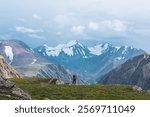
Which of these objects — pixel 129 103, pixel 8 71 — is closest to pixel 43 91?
pixel 129 103

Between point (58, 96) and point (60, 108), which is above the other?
point (60, 108)

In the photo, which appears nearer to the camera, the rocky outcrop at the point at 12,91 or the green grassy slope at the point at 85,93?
the rocky outcrop at the point at 12,91

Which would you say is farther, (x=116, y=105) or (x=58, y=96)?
(x=58, y=96)

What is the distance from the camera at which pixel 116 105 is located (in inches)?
1374

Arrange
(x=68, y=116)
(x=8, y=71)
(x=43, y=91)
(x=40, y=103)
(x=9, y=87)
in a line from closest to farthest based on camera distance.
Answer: (x=68, y=116)
(x=40, y=103)
(x=9, y=87)
(x=43, y=91)
(x=8, y=71)

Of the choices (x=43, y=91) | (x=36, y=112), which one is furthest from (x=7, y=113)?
(x=43, y=91)

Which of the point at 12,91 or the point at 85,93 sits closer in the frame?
the point at 12,91

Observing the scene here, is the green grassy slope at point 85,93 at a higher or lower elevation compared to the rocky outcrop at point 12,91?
lower

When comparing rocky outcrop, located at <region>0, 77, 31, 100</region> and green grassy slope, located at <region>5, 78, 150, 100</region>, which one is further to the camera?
green grassy slope, located at <region>5, 78, 150, 100</region>

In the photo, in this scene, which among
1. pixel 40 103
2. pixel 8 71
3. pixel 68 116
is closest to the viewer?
pixel 68 116

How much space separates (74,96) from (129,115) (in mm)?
49070

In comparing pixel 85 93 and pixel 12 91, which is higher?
pixel 12 91

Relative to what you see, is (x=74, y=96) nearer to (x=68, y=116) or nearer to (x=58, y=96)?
(x=58, y=96)

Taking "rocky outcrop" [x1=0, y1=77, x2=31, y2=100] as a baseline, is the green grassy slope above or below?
below
